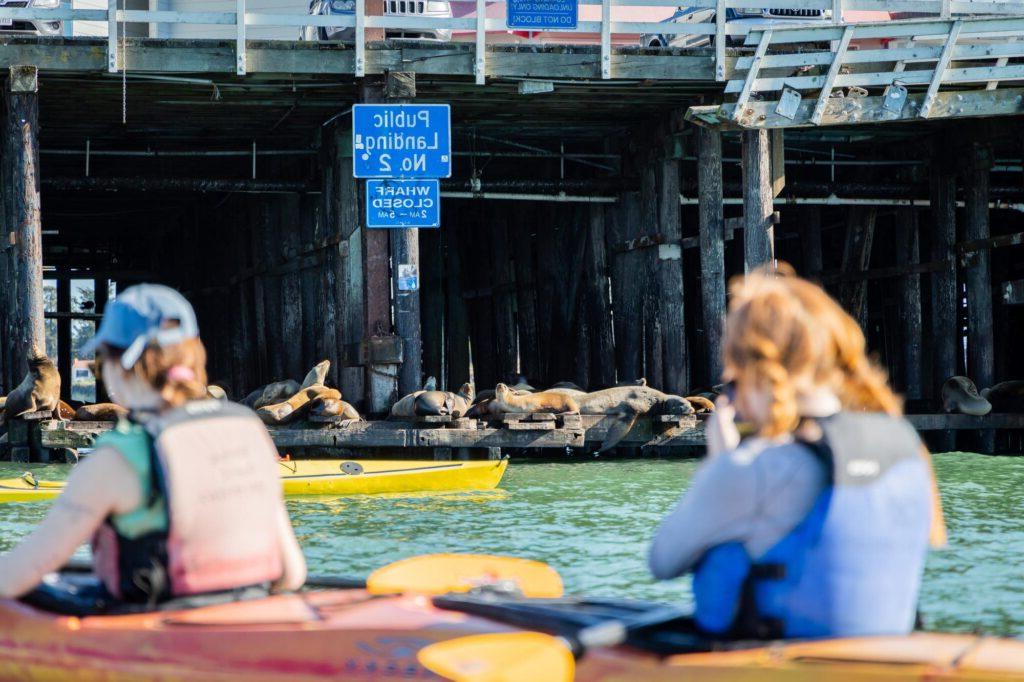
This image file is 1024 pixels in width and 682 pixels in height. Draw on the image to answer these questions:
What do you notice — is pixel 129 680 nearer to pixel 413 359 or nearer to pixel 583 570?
pixel 583 570

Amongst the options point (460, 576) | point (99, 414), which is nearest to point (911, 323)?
point (99, 414)

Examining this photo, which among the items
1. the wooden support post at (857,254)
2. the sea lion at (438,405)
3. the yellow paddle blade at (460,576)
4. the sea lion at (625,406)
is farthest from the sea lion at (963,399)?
the yellow paddle blade at (460,576)

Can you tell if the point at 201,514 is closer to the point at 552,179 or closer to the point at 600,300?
the point at 552,179

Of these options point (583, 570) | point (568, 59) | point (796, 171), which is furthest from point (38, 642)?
point (796, 171)

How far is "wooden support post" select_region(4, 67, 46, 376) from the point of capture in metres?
14.5

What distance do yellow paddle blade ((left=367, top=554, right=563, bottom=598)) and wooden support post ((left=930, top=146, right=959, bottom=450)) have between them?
1383cm

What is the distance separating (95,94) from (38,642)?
12929 millimetres

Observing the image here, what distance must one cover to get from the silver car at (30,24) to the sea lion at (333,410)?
4.77 metres

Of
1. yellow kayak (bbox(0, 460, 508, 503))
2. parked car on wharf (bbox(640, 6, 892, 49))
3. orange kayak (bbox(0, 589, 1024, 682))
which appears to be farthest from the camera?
parked car on wharf (bbox(640, 6, 892, 49))

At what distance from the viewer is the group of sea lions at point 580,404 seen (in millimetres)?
15070

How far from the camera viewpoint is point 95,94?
1653 centimetres

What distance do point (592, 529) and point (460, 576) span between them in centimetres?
549

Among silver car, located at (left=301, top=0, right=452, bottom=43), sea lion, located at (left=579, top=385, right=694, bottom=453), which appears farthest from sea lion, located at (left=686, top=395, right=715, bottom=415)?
silver car, located at (left=301, top=0, right=452, bottom=43)

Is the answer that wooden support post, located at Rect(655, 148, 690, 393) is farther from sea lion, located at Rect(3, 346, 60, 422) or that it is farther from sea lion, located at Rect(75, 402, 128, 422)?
sea lion, located at Rect(3, 346, 60, 422)
